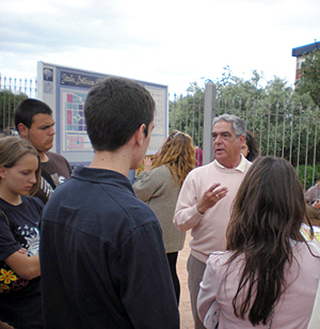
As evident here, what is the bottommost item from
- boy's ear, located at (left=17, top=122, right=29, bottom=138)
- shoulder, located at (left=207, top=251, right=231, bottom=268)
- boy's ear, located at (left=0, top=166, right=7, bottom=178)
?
shoulder, located at (left=207, top=251, right=231, bottom=268)

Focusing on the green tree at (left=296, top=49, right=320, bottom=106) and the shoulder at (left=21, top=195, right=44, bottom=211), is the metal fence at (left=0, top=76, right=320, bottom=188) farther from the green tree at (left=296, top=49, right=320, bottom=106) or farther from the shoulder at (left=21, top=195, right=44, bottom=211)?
the green tree at (left=296, top=49, right=320, bottom=106)

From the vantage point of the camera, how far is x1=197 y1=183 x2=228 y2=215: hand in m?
2.31

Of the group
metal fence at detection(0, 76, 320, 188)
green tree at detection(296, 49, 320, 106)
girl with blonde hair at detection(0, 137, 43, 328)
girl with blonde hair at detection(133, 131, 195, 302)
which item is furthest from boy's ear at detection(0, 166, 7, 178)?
green tree at detection(296, 49, 320, 106)

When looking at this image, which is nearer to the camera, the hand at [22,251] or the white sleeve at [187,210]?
the hand at [22,251]

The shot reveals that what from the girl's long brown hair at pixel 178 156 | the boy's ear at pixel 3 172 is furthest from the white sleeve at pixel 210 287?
the girl's long brown hair at pixel 178 156

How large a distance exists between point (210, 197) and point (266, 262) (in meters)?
0.97

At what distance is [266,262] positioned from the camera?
1410mm

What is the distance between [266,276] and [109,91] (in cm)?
96

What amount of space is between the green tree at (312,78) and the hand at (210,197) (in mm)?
13489

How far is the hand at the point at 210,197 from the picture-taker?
2311 mm

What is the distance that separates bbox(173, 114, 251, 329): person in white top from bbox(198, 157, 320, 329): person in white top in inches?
31.4

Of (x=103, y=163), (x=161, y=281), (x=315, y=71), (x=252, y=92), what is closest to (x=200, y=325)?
(x=161, y=281)

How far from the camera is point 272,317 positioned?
1.44 metres

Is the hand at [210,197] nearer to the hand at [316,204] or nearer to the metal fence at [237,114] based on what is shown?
the metal fence at [237,114]
